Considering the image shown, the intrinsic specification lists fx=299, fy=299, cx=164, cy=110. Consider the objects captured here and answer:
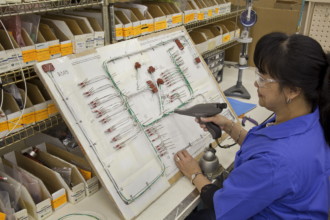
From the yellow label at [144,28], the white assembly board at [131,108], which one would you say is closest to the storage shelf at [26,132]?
the white assembly board at [131,108]

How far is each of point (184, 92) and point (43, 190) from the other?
854 millimetres

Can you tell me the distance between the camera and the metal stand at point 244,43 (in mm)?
2109

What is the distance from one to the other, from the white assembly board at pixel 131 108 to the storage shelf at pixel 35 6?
7.9 inches

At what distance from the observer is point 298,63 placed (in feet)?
3.09

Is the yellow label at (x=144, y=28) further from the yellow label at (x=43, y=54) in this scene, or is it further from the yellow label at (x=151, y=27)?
the yellow label at (x=43, y=54)

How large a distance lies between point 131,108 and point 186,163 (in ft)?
1.17

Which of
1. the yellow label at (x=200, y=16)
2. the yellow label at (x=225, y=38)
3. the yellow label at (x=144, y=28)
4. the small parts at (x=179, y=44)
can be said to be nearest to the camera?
the yellow label at (x=144, y=28)

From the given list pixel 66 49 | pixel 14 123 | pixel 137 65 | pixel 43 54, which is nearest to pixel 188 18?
pixel 137 65

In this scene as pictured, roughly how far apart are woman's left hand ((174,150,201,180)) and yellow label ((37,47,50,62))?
0.71 m

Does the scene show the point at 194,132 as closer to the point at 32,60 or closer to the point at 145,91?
the point at 145,91

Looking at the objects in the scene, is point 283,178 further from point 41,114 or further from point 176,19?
point 176,19

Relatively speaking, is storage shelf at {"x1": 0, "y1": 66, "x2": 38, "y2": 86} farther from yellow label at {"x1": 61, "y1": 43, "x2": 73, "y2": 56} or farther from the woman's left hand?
the woman's left hand

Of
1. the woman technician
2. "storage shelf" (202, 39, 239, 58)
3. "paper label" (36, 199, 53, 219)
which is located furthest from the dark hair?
"storage shelf" (202, 39, 239, 58)

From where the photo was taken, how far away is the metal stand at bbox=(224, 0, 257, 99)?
211 centimetres
